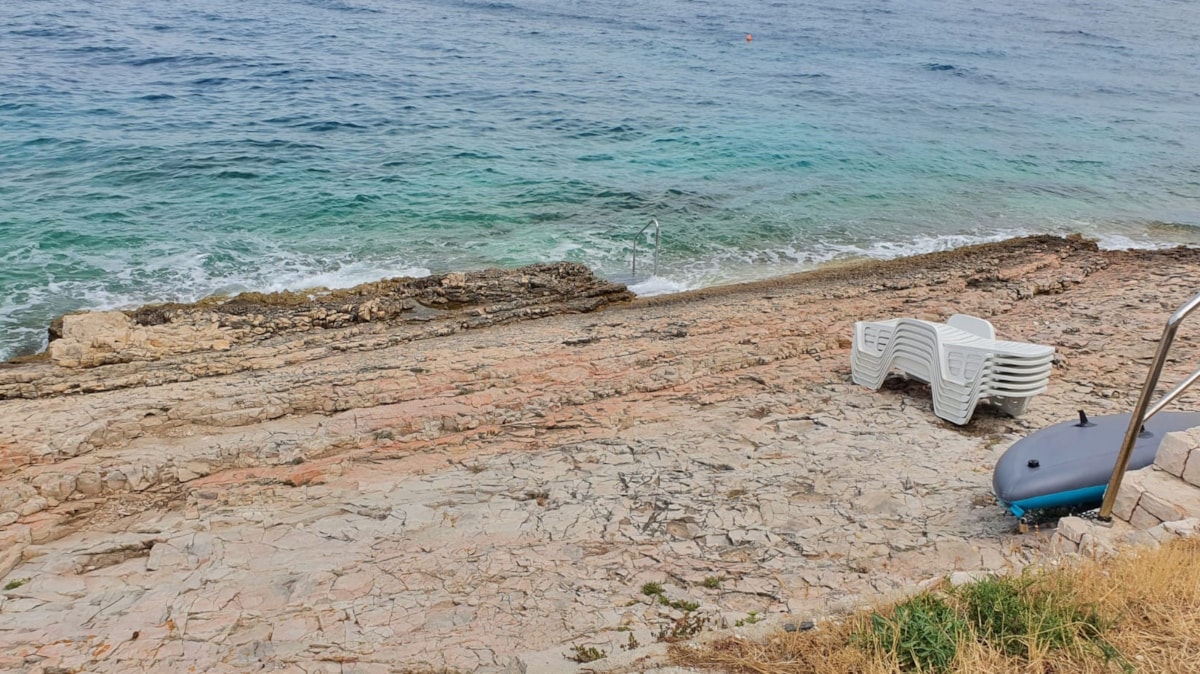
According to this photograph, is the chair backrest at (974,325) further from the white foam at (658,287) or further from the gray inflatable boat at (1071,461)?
the white foam at (658,287)

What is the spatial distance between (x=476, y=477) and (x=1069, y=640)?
453 centimetres

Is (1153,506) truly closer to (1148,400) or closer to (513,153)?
(1148,400)

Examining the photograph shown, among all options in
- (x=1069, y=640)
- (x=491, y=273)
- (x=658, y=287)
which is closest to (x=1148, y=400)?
(x=1069, y=640)

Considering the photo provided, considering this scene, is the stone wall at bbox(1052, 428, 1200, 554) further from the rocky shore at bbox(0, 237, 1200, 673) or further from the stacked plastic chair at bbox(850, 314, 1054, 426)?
the stacked plastic chair at bbox(850, 314, 1054, 426)

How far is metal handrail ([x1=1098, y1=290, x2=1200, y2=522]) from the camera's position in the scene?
13.3 ft

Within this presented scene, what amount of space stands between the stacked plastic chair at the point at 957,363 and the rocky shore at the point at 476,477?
0.24 m

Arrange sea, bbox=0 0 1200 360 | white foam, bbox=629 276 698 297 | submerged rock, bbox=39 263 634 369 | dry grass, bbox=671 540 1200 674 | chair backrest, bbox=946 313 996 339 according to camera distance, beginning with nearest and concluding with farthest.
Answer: dry grass, bbox=671 540 1200 674, chair backrest, bbox=946 313 996 339, submerged rock, bbox=39 263 634 369, white foam, bbox=629 276 698 297, sea, bbox=0 0 1200 360

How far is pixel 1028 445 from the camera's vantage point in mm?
5598

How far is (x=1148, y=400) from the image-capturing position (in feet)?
13.8

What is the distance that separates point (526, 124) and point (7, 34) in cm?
2354

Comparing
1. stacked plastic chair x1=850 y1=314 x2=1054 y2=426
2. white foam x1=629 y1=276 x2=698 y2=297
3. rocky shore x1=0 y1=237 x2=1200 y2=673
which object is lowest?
white foam x1=629 y1=276 x2=698 y2=297

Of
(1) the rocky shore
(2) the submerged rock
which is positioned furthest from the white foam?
(1) the rocky shore

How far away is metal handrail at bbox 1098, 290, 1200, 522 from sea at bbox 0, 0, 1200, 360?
8996 mm

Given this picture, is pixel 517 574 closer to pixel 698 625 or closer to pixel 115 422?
pixel 698 625
